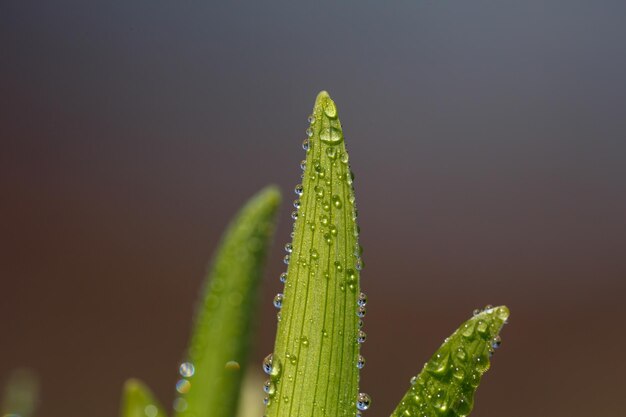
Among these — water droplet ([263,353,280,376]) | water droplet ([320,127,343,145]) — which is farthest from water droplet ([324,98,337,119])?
water droplet ([263,353,280,376])

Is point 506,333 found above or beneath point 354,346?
above

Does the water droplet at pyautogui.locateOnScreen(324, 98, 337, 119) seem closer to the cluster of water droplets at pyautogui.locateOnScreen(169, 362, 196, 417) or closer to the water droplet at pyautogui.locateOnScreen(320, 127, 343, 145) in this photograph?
the water droplet at pyautogui.locateOnScreen(320, 127, 343, 145)

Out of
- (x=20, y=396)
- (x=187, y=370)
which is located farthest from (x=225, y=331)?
(x=20, y=396)

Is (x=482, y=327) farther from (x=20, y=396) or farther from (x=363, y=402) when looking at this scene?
(x=20, y=396)

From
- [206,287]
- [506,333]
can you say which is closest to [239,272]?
[206,287]

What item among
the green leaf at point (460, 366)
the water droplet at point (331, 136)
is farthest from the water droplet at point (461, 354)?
the water droplet at point (331, 136)

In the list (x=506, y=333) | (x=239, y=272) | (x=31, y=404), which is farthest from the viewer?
(x=506, y=333)

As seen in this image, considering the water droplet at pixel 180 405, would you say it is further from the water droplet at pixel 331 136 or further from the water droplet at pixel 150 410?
the water droplet at pixel 331 136

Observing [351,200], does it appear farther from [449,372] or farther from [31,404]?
[31,404]
